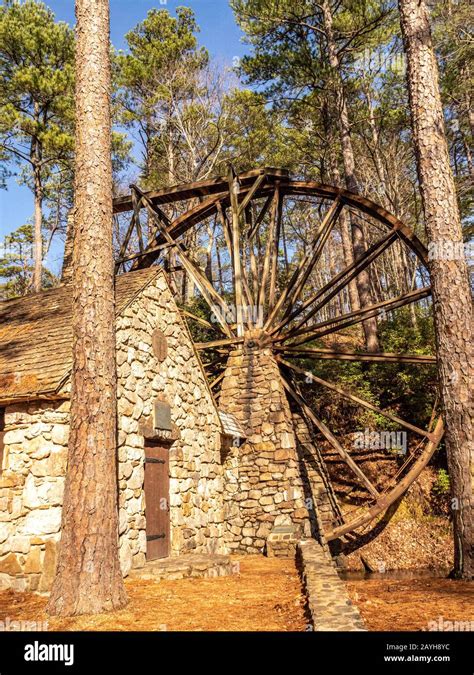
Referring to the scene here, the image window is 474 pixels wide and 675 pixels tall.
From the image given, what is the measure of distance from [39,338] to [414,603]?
5.49 meters

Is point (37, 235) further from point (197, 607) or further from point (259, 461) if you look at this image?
point (197, 607)

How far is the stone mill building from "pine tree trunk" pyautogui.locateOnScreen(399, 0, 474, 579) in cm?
358

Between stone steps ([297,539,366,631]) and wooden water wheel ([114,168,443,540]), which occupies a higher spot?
wooden water wheel ([114,168,443,540])

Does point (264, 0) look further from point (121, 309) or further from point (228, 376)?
point (121, 309)

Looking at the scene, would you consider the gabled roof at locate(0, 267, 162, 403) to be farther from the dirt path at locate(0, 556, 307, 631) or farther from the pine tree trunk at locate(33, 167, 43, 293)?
the pine tree trunk at locate(33, 167, 43, 293)

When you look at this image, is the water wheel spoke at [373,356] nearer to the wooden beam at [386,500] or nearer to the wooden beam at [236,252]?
the wooden beam at [236,252]

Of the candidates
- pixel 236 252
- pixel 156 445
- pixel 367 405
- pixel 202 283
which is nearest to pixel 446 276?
pixel 367 405

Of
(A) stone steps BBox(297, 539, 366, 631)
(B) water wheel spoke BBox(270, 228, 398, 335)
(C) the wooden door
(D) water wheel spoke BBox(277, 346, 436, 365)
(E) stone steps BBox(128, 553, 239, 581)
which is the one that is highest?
(B) water wheel spoke BBox(270, 228, 398, 335)

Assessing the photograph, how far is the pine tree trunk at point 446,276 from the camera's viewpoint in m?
6.22

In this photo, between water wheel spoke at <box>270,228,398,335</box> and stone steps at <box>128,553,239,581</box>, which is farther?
water wheel spoke at <box>270,228,398,335</box>

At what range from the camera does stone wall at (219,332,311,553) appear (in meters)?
9.47

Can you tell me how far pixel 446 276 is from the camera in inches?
263

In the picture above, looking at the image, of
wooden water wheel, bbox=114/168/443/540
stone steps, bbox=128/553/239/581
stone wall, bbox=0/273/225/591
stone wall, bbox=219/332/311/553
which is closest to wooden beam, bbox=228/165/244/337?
wooden water wheel, bbox=114/168/443/540

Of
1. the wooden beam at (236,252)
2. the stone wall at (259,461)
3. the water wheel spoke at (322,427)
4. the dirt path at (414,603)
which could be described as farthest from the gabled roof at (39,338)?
the water wheel spoke at (322,427)
